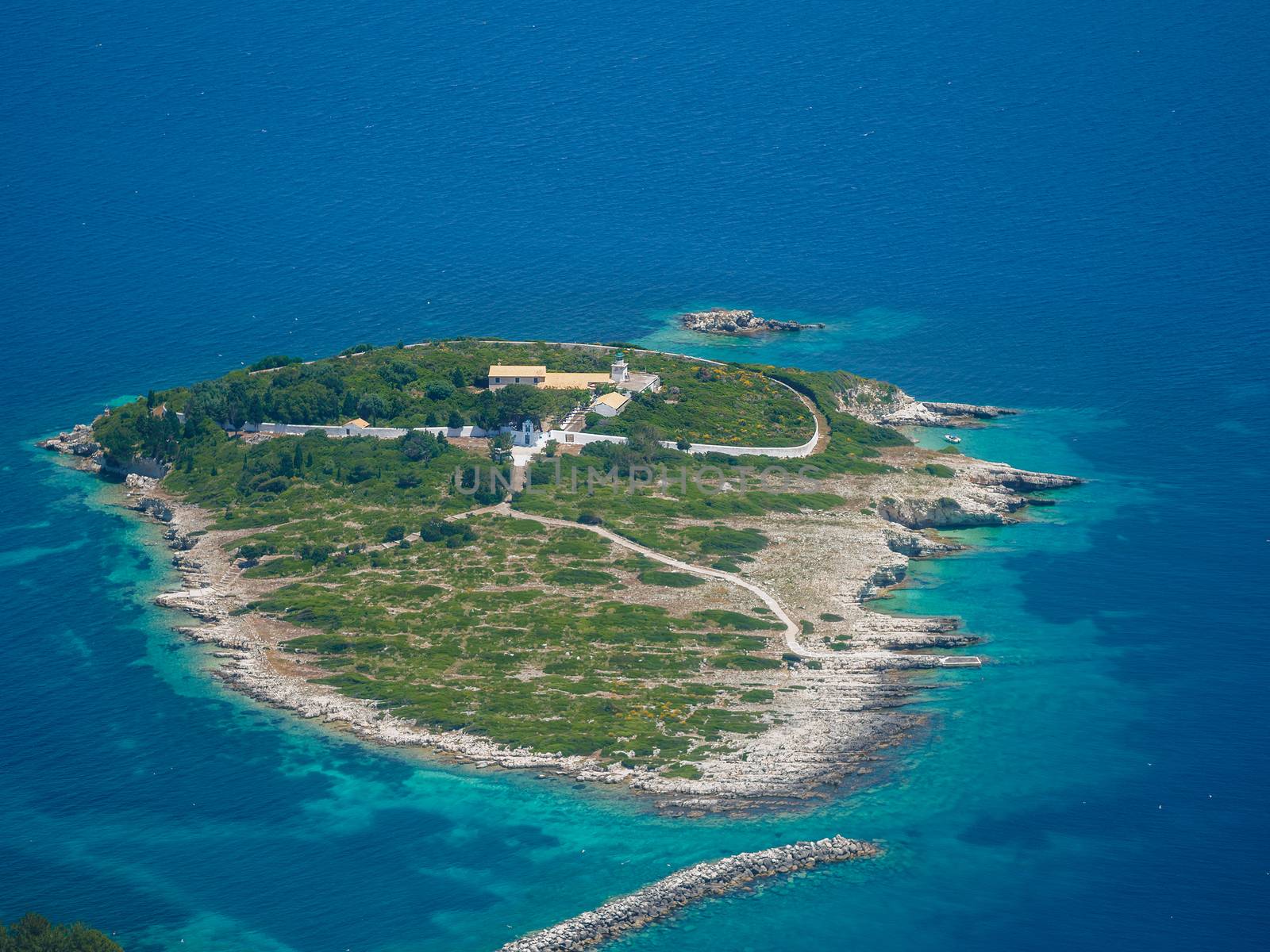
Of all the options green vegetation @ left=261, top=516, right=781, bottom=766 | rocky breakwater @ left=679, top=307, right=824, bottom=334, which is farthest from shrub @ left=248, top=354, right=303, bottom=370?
rocky breakwater @ left=679, top=307, right=824, bottom=334

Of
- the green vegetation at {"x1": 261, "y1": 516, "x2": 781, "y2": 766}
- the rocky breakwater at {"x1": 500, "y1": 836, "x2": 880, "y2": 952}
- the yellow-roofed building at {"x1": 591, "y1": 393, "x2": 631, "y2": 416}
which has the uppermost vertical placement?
the yellow-roofed building at {"x1": 591, "y1": 393, "x2": 631, "y2": 416}

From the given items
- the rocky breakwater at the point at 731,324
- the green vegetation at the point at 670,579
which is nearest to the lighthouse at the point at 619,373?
the rocky breakwater at the point at 731,324

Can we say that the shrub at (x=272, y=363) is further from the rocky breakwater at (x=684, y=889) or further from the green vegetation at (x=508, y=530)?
the rocky breakwater at (x=684, y=889)

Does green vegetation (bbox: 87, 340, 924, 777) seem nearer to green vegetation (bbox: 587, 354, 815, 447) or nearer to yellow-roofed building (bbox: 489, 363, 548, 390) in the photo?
green vegetation (bbox: 587, 354, 815, 447)

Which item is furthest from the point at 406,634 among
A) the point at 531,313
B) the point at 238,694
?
the point at 531,313

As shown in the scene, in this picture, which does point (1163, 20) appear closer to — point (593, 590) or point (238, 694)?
point (593, 590)
